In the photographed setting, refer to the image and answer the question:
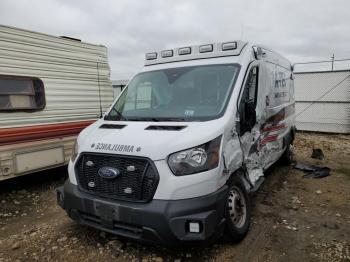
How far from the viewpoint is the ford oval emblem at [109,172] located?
356 cm

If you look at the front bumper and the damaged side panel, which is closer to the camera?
the front bumper

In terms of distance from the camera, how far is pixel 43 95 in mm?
6281

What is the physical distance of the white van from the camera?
3.34 metres

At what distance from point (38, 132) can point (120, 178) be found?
3217 millimetres

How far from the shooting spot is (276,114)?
604 centimetres

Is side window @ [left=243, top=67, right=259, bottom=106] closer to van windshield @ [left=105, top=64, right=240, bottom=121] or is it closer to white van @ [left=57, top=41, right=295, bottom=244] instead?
white van @ [left=57, top=41, right=295, bottom=244]

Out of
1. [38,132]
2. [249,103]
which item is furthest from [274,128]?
[38,132]

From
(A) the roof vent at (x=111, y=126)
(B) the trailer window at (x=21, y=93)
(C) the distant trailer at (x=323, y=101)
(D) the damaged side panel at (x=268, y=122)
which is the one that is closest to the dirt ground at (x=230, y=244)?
(D) the damaged side panel at (x=268, y=122)

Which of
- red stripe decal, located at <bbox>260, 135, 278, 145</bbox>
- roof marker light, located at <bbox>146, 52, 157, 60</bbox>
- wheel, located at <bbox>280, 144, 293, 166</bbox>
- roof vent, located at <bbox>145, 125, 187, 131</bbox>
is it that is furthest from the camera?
wheel, located at <bbox>280, 144, 293, 166</bbox>

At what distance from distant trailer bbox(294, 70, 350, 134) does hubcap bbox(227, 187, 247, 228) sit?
11362mm

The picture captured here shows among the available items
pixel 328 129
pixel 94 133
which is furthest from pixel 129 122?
pixel 328 129

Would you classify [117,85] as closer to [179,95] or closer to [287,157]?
[287,157]

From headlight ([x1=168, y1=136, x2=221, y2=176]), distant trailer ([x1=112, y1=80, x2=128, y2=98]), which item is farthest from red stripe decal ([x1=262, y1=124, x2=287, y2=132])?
distant trailer ([x1=112, y1=80, x2=128, y2=98])

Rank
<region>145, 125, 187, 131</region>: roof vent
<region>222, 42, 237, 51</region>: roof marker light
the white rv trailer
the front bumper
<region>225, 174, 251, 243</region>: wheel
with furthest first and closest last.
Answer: the white rv trailer, <region>222, 42, 237, 51</region>: roof marker light, <region>225, 174, 251, 243</region>: wheel, <region>145, 125, 187, 131</region>: roof vent, the front bumper
